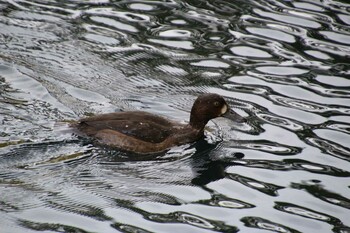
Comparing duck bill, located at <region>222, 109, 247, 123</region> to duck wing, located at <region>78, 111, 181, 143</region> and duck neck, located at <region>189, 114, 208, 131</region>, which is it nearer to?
duck neck, located at <region>189, 114, 208, 131</region>

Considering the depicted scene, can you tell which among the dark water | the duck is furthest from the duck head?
the dark water

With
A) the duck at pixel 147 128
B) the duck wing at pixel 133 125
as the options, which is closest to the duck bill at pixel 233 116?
the duck at pixel 147 128

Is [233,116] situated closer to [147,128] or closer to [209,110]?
[209,110]

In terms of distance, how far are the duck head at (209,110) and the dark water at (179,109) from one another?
28cm

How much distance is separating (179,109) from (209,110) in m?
1.04

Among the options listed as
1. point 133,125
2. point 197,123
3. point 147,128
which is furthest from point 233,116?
point 133,125

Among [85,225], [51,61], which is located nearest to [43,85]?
[51,61]

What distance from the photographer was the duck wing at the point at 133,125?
9.99 metres

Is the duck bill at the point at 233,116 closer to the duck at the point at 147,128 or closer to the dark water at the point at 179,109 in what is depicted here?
the duck at the point at 147,128

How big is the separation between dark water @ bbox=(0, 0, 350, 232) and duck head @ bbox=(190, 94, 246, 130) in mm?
284

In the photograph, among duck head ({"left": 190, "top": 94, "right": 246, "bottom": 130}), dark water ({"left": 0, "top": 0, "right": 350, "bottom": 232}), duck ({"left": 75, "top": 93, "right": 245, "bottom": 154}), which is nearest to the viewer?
dark water ({"left": 0, "top": 0, "right": 350, "bottom": 232})

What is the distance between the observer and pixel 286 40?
13078 millimetres

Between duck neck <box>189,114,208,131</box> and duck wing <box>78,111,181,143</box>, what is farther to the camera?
duck neck <box>189,114,208,131</box>

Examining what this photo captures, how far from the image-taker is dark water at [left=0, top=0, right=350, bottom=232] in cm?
830
